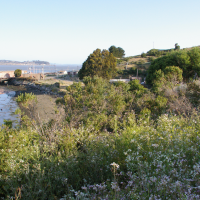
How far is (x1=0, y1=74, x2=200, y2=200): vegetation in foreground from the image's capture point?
219cm

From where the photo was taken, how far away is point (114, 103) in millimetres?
9102

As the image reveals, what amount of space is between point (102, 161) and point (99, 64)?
26.2 m

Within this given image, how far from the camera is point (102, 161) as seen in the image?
138 inches

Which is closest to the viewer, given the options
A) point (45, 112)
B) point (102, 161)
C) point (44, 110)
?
point (102, 161)

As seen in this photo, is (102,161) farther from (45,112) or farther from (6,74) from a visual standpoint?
(6,74)

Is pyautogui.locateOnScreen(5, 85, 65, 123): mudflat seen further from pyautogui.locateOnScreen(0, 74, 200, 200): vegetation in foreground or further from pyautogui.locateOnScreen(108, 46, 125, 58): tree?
pyautogui.locateOnScreen(108, 46, 125, 58): tree

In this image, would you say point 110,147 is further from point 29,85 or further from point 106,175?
point 29,85

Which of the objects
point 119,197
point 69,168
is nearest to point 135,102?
point 69,168

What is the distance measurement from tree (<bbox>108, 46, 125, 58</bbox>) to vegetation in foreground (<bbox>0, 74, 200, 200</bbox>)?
2369 inches

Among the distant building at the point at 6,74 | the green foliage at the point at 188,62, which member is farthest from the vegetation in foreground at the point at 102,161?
the distant building at the point at 6,74

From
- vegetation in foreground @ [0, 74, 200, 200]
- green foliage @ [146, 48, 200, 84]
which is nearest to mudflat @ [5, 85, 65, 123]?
vegetation in foreground @ [0, 74, 200, 200]

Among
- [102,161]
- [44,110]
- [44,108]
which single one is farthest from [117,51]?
[102,161]

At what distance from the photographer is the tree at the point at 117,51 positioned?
66.4 metres

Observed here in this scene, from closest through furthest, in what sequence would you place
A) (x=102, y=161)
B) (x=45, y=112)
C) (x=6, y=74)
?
1. (x=102, y=161)
2. (x=45, y=112)
3. (x=6, y=74)
